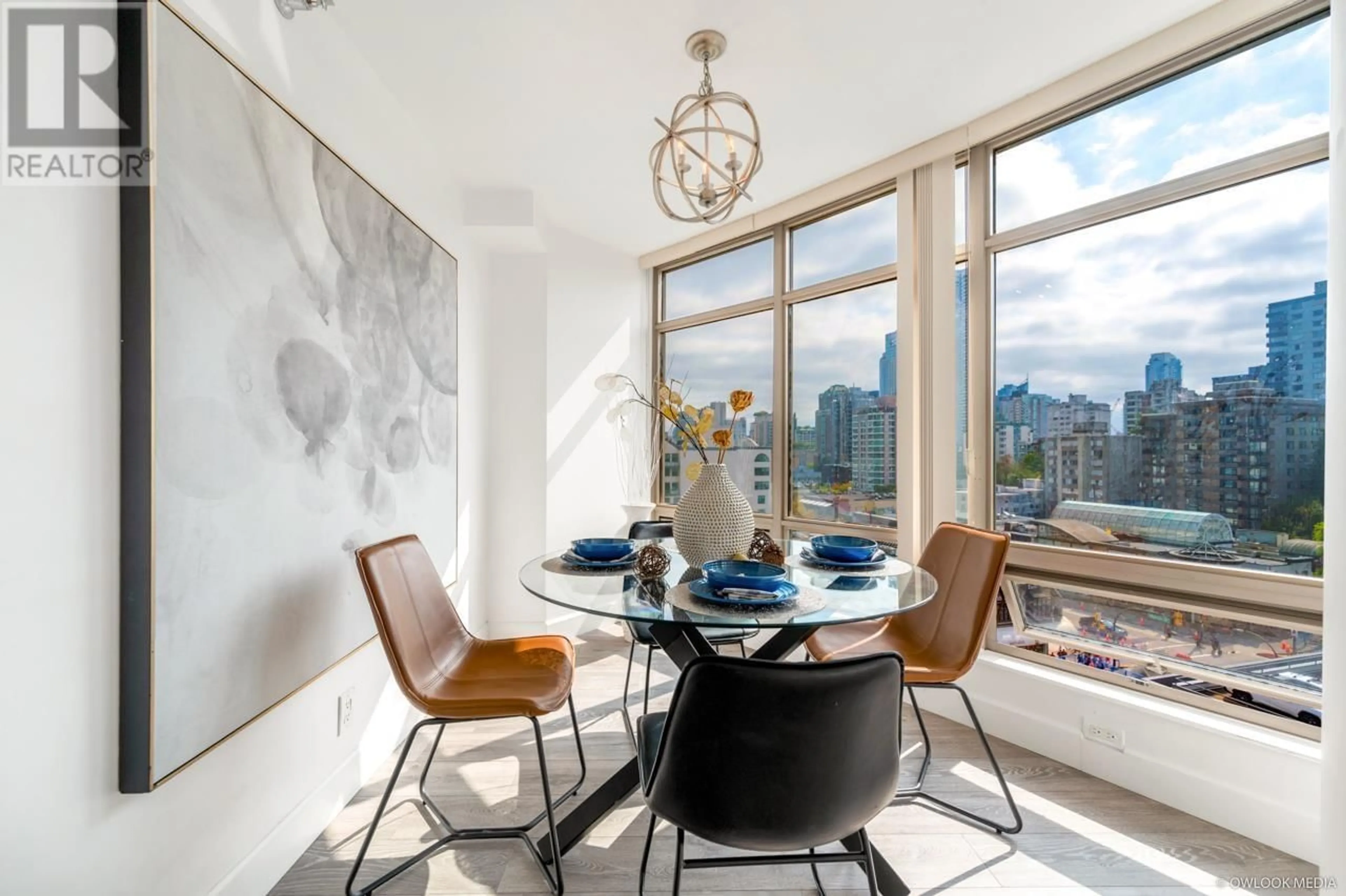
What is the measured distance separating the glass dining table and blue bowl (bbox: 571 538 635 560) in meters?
0.06

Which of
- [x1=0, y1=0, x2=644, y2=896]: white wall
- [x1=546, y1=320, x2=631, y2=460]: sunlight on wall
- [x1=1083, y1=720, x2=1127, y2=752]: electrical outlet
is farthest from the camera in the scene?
[x1=546, y1=320, x2=631, y2=460]: sunlight on wall

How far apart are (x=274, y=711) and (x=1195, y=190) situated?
11.2 ft

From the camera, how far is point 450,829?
1.89 meters

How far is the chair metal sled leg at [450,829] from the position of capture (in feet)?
5.26

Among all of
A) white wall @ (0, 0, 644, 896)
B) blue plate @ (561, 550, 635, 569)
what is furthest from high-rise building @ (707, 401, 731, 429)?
white wall @ (0, 0, 644, 896)

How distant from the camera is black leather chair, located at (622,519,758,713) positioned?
2.51m

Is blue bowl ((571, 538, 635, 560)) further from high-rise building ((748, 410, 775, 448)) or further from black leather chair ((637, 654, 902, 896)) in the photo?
high-rise building ((748, 410, 775, 448))

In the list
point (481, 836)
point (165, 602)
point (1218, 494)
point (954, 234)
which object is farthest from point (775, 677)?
point (954, 234)

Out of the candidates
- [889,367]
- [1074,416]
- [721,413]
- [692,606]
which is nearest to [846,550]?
[692,606]

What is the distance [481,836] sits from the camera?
1.83 metres

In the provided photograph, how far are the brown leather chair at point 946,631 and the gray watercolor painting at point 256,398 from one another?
5.51 ft

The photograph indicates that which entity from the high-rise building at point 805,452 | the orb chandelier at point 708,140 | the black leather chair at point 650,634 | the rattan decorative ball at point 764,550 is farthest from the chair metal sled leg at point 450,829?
the high-rise building at point 805,452

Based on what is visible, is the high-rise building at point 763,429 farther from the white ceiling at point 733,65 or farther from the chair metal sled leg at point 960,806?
the chair metal sled leg at point 960,806

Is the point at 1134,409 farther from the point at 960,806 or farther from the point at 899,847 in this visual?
the point at 899,847
